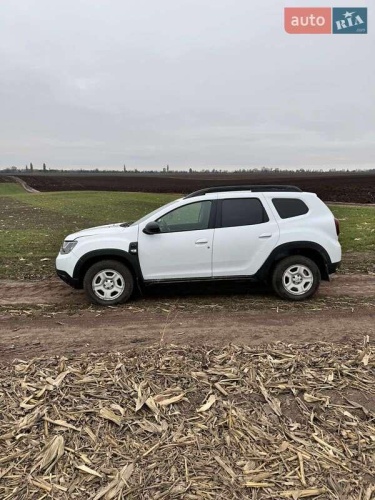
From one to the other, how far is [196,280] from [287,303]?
1.40 metres

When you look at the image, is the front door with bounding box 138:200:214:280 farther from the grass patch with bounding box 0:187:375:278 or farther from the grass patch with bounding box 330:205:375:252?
the grass patch with bounding box 330:205:375:252

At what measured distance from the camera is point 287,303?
6.53 m

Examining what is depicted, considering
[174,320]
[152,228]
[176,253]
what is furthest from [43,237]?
[174,320]

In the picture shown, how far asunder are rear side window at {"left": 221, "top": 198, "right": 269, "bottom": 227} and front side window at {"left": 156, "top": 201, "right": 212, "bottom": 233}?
0.26 meters

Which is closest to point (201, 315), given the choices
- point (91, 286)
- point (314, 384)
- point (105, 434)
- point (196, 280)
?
point (196, 280)

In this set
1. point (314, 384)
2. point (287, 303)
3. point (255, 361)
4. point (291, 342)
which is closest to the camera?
point (314, 384)

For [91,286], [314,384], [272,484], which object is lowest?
[272,484]

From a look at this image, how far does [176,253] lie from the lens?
658 centimetres

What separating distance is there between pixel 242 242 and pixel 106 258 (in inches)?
81.5

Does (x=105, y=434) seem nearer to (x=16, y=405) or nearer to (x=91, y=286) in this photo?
(x=16, y=405)

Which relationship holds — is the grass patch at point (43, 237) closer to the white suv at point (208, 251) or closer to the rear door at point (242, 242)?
the white suv at point (208, 251)

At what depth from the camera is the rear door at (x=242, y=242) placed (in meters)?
6.63

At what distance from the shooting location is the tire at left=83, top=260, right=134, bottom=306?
21.6 ft

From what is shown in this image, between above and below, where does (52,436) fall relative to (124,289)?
below
